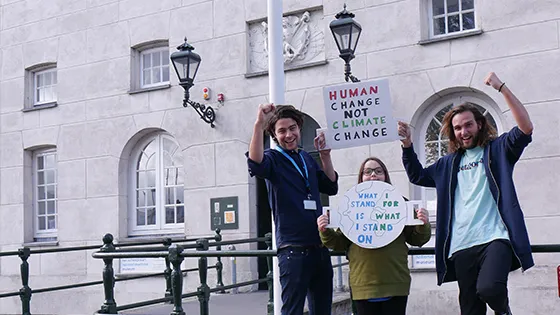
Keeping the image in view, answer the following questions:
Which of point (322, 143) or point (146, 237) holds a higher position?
point (322, 143)

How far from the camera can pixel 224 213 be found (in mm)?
12461

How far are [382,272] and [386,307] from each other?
210 mm

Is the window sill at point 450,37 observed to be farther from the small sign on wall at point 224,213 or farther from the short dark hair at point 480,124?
the short dark hair at point 480,124

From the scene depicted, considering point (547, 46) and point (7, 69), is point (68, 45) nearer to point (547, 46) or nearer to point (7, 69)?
point (7, 69)

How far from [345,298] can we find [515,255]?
Result: 5.36 m

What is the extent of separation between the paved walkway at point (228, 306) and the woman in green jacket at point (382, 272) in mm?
4669

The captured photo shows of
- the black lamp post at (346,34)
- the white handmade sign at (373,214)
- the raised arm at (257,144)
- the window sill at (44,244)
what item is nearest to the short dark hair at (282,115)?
the raised arm at (257,144)

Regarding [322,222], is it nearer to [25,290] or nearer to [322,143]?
[322,143]

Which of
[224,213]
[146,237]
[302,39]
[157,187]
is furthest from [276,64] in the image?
[146,237]

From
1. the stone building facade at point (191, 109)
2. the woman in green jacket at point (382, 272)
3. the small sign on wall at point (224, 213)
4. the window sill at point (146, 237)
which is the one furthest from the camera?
the window sill at point (146, 237)

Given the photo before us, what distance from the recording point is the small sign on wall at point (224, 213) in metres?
12.4

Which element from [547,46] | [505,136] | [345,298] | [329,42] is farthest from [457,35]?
[505,136]

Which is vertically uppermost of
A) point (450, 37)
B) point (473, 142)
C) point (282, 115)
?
point (450, 37)

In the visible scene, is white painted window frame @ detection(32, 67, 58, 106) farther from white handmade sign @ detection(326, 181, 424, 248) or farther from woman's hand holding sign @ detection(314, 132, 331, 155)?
white handmade sign @ detection(326, 181, 424, 248)
